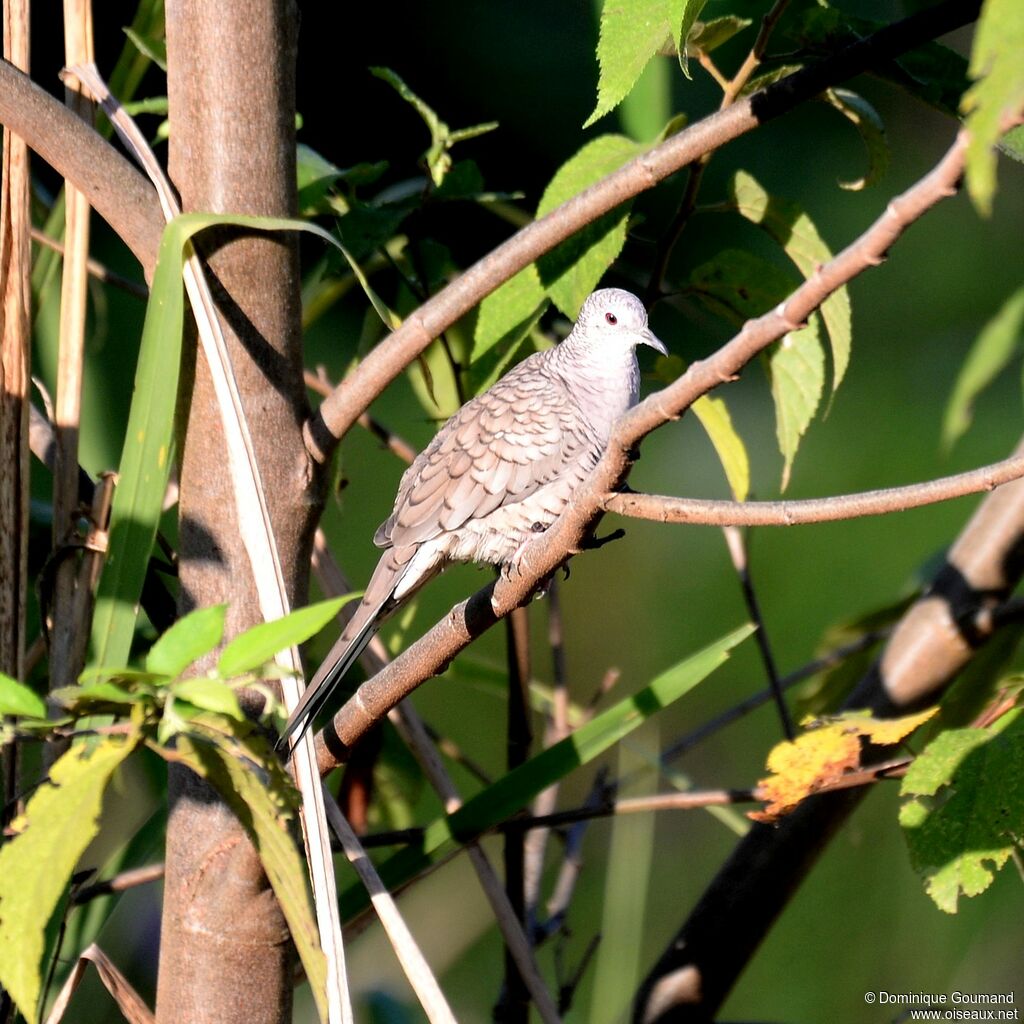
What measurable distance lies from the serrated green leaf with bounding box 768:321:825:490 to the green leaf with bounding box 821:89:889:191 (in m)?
0.16

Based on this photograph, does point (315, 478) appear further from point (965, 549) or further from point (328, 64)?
point (328, 64)

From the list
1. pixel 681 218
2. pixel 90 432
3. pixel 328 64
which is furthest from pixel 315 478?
pixel 328 64

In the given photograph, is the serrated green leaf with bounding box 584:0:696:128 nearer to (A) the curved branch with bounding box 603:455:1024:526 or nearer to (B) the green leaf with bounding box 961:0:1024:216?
(A) the curved branch with bounding box 603:455:1024:526

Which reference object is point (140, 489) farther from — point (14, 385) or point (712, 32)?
point (712, 32)

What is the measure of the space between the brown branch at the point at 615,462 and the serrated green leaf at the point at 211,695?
30 centimetres

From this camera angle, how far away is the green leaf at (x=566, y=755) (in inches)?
44.7

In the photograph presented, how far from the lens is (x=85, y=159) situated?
3.31 ft

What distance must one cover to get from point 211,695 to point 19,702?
0.12 meters

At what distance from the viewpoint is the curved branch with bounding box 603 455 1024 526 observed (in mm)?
715

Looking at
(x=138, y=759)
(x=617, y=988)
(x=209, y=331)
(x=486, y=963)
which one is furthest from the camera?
(x=486, y=963)

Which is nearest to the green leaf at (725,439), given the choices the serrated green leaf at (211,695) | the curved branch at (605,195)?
the curved branch at (605,195)

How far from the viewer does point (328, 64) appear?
88.6 inches

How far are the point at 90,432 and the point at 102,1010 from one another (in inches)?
33.2

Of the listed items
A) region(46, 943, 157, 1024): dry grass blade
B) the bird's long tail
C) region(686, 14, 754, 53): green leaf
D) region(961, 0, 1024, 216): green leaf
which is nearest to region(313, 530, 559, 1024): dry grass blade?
the bird's long tail
